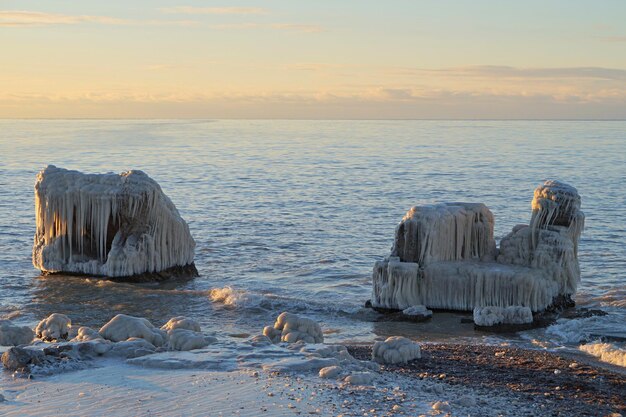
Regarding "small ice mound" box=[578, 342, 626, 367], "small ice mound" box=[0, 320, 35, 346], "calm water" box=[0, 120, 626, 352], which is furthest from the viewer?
"calm water" box=[0, 120, 626, 352]

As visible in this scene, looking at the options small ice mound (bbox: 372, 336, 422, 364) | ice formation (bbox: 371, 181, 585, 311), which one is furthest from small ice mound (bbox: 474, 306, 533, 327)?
small ice mound (bbox: 372, 336, 422, 364)

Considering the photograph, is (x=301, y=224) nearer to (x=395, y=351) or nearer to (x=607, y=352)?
(x=607, y=352)

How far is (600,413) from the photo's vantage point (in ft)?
54.1

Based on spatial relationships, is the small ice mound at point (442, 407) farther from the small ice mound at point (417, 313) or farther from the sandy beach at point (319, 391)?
the small ice mound at point (417, 313)

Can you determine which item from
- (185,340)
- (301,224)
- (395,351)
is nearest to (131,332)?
(185,340)

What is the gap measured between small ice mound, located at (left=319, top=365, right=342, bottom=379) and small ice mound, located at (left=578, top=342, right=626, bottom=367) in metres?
7.07

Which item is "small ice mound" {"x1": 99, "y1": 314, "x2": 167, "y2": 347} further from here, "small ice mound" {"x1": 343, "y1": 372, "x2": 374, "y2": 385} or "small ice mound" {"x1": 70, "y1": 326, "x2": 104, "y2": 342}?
"small ice mound" {"x1": 343, "y1": 372, "x2": 374, "y2": 385}

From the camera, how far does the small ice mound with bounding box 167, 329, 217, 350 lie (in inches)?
789

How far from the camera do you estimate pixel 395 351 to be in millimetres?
19719

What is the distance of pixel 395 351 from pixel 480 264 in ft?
24.1

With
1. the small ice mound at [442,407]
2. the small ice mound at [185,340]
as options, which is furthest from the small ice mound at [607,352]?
the small ice mound at [185,340]

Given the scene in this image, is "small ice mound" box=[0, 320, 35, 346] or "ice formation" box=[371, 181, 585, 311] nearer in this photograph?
"small ice mound" box=[0, 320, 35, 346]

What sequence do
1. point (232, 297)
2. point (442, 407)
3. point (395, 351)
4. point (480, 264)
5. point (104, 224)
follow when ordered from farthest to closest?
point (104, 224) < point (232, 297) < point (480, 264) < point (395, 351) < point (442, 407)

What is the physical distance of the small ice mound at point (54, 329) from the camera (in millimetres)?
21578
